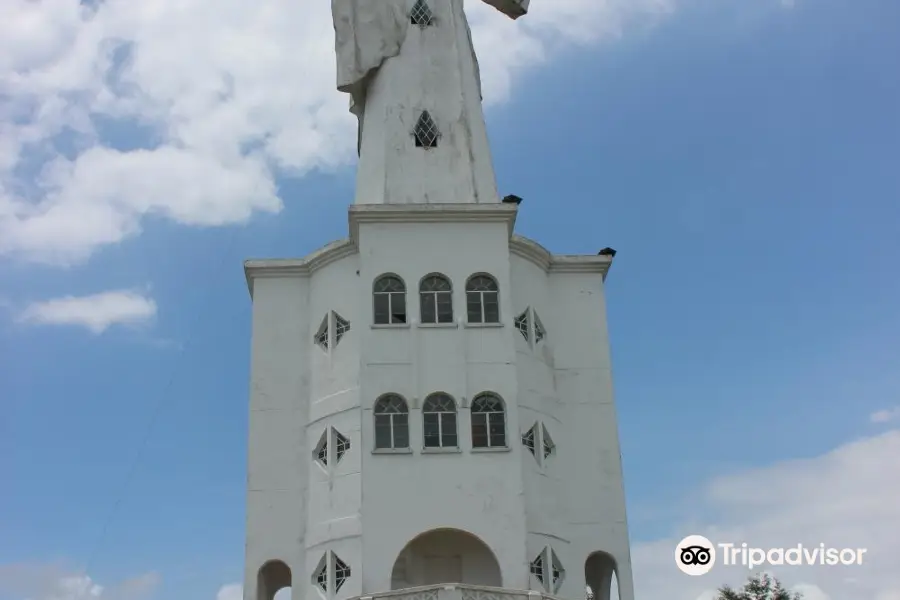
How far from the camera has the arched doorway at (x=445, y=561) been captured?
22.8m

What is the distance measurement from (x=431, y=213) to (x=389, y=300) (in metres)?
2.33

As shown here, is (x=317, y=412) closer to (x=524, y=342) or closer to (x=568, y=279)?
(x=524, y=342)

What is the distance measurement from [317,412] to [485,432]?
4.12 m

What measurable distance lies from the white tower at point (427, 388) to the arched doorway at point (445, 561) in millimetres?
38

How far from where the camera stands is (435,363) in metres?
23.3

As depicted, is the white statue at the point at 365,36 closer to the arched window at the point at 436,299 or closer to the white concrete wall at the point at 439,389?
the white concrete wall at the point at 439,389

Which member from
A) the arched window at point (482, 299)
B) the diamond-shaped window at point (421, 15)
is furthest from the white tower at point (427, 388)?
the diamond-shaped window at point (421, 15)

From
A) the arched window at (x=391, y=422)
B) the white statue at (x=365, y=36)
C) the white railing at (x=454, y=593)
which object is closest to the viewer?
the white railing at (x=454, y=593)

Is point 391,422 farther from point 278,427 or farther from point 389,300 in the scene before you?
point 278,427

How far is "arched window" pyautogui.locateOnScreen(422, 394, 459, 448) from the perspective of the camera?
22.8m

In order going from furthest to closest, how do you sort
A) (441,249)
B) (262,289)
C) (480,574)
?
(262,289)
(441,249)
(480,574)

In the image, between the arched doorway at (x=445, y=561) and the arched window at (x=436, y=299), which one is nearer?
the arched doorway at (x=445, y=561)

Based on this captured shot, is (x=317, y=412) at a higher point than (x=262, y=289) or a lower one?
lower

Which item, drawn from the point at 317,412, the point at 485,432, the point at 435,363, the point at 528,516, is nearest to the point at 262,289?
the point at 317,412
